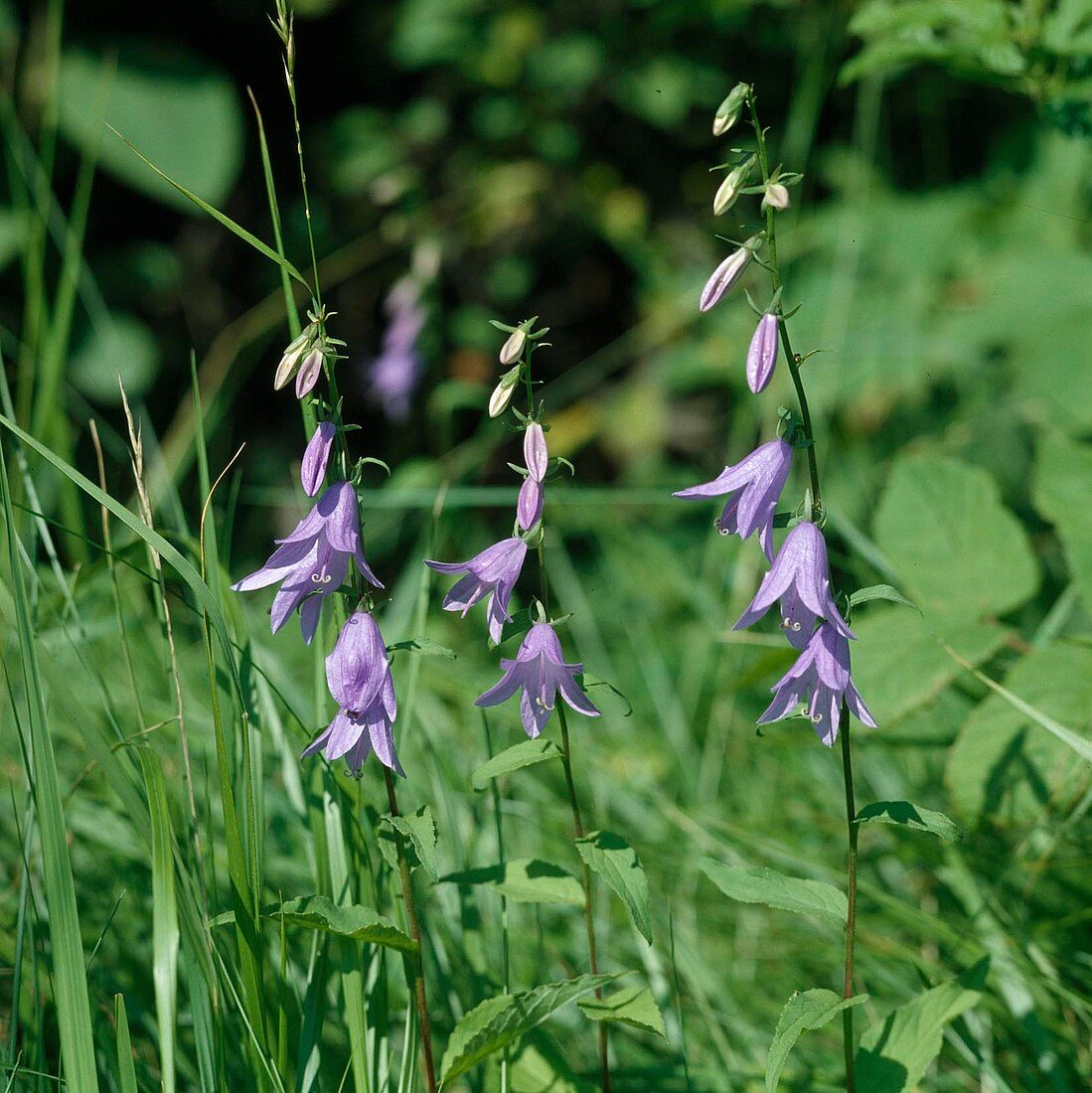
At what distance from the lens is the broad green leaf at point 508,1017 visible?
1433mm

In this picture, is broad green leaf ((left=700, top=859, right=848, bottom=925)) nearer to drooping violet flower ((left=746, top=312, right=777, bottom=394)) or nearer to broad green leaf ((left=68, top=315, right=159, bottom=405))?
drooping violet flower ((left=746, top=312, right=777, bottom=394))

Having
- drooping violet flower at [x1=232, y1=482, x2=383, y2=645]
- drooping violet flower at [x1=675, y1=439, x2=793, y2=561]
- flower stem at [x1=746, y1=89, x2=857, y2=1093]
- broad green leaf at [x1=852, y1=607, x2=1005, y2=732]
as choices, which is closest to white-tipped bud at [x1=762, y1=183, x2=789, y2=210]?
flower stem at [x1=746, y1=89, x2=857, y2=1093]

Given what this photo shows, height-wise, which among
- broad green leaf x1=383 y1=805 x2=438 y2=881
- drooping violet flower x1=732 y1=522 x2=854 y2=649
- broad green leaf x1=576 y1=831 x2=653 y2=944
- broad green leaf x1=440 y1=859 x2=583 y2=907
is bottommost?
broad green leaf x1=440 y1=859 x2=583 y2=907

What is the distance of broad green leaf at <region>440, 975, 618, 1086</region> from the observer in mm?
1433

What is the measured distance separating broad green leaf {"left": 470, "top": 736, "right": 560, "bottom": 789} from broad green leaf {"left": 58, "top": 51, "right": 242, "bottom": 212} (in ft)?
9.12

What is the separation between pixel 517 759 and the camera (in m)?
1.49

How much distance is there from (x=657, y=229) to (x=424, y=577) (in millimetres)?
3184

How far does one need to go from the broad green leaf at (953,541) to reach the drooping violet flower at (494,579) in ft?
3.73

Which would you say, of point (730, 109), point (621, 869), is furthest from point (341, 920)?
point (730, 109)

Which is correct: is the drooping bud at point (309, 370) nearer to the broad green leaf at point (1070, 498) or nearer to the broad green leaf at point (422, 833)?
the broad green leaf at point (422, 833)

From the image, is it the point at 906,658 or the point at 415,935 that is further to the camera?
the point at 906,658

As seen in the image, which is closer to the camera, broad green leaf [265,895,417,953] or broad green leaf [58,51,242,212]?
broad green leaf [265,895,417,953]

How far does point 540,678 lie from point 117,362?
9.52 feet

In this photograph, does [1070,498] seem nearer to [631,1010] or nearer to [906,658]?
[906,658]
